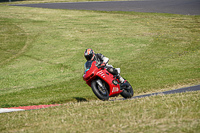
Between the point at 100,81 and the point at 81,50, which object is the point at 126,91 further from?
the point at 81,50

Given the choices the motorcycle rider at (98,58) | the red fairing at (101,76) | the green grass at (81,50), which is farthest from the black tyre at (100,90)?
the green grass at (81,50)

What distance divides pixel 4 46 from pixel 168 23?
18927mm

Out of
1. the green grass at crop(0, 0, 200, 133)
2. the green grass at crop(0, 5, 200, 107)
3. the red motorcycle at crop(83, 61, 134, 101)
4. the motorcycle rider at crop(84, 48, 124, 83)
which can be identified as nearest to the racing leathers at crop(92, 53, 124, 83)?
the motorcycle rider at crop(84, 48, 124, 83)

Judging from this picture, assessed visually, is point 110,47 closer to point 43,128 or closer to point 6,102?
point 6,102

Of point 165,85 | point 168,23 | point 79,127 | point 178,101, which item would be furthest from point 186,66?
point 168,23

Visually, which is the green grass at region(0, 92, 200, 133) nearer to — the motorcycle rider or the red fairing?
the red fairing

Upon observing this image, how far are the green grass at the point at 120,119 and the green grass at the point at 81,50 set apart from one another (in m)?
4.19

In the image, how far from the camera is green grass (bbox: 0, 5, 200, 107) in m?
14.3

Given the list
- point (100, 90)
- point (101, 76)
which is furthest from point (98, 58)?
point (100, 90)

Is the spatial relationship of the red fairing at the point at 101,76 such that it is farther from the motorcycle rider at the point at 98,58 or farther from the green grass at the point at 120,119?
the green grass at the point at 120,119

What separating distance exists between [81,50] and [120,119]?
17.1 meters

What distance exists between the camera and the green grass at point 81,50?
14289 mm

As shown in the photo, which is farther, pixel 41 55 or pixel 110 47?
pixel 110 47

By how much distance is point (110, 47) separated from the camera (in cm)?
2427
